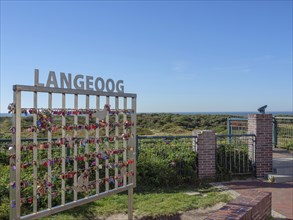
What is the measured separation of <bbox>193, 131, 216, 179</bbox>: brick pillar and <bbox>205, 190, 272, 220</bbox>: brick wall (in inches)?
116

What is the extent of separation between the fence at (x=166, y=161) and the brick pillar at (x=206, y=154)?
135 millimetres

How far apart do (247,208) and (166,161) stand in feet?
12.4

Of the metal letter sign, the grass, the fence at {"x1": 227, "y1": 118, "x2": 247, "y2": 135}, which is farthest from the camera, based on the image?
the fence at {"x1": 227, "y1": 118, "x2": 247, "y2": 135}

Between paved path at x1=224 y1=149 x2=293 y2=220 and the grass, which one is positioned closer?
the grass

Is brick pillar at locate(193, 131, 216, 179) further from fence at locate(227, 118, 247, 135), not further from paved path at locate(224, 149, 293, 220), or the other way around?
fence at locate(227, 118, 247, 135)

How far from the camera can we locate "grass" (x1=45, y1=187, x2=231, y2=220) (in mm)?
5812

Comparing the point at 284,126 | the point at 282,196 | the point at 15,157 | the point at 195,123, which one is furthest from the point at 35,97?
the point at 195,123

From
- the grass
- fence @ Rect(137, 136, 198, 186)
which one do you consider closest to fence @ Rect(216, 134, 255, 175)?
fence @ Rect(137, 136, 198, 186)

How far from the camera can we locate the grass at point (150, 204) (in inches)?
229

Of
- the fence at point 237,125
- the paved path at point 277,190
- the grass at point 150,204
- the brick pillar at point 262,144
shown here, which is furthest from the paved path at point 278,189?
the fence at point 237,125

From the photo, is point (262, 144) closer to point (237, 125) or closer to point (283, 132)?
point (237, 125)

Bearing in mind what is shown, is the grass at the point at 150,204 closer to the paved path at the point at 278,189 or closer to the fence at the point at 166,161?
the fence at the point at 166,161

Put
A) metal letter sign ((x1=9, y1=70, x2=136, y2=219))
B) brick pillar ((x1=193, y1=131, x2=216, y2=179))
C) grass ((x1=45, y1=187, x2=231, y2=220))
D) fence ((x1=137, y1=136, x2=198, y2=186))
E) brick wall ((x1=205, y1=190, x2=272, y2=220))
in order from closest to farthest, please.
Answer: metal letter sign ((x1=9, y1=70, x2=136, y2=219)), brick wall ((x1=205, y1=190, x2=272, y2=220)), grass ((x1=45, y1=187, x2=231, y2=220)), fence ((x1=137, y1=136, x2=198, y2=186)), brick pillar ((x1=193, y1=131, x2=216, y2=179))

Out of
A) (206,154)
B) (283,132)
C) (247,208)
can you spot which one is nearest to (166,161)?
(206,154)
